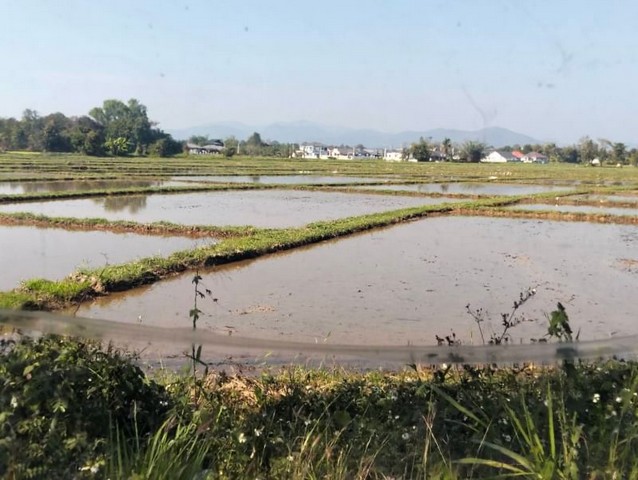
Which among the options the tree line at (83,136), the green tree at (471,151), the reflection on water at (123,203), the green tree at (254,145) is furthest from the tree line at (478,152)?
the reflection on water at (123,203)

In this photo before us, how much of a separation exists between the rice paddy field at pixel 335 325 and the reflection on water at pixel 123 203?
16 cm

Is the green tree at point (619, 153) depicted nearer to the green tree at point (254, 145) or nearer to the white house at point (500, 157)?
the white house at point (500, 157)

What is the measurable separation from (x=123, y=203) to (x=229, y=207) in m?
3.40

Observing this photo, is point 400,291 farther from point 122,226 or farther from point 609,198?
point 609,198

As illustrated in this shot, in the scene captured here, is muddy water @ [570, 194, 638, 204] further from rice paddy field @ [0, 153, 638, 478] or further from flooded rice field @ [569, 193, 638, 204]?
rice paddy field @ [0, 153, 638, 478]

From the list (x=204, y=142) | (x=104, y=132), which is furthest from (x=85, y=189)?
(x=204, y=142)

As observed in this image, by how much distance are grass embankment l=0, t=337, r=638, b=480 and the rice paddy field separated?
0.01 metres

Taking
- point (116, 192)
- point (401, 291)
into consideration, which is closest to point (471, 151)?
point (116, 192)

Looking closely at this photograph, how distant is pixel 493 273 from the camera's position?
10.0m

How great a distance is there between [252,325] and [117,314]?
1.69m

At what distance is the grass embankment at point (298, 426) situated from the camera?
223cm

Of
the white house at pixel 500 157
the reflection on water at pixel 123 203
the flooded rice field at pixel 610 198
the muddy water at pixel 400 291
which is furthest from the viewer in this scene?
the white house at pixel 500 157

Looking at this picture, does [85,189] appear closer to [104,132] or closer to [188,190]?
[188,190]

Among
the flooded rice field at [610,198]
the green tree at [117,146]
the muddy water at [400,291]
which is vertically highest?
the green tree at [117,146]
